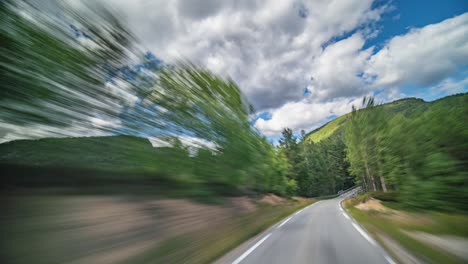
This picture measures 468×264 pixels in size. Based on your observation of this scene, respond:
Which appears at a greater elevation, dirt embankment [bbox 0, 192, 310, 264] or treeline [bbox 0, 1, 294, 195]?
treeline [bbox 0, 1, 294, 195]

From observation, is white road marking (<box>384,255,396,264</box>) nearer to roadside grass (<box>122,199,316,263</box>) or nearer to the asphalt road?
the asphalt road

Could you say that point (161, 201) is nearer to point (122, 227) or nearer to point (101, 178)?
point (122, 227)

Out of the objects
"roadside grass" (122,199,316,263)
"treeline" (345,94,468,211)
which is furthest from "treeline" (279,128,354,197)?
"roadside grass" (122,199,316,263)

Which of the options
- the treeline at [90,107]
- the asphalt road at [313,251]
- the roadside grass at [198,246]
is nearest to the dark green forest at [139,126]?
the treeline at [90,107]

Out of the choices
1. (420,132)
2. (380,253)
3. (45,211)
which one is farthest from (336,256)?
(420,132)

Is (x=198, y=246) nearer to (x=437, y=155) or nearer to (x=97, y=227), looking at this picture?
(x=97, y=227)

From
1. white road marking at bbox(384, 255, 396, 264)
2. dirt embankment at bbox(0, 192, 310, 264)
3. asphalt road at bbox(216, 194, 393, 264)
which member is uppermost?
dirt embankment at bbox(0, 192, 310, 264)

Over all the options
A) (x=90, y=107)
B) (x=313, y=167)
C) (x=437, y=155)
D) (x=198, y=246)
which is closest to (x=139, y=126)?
(x=90, y=107)

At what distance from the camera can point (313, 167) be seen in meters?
57.9

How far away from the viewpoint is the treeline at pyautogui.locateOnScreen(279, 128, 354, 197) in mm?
46156

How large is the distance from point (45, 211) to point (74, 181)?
0.59m

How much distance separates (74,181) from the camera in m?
3.45

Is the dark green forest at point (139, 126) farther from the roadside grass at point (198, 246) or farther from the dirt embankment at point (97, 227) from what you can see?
the roadside grass at point (198, 246)

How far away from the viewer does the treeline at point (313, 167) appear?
4616 centimetres
